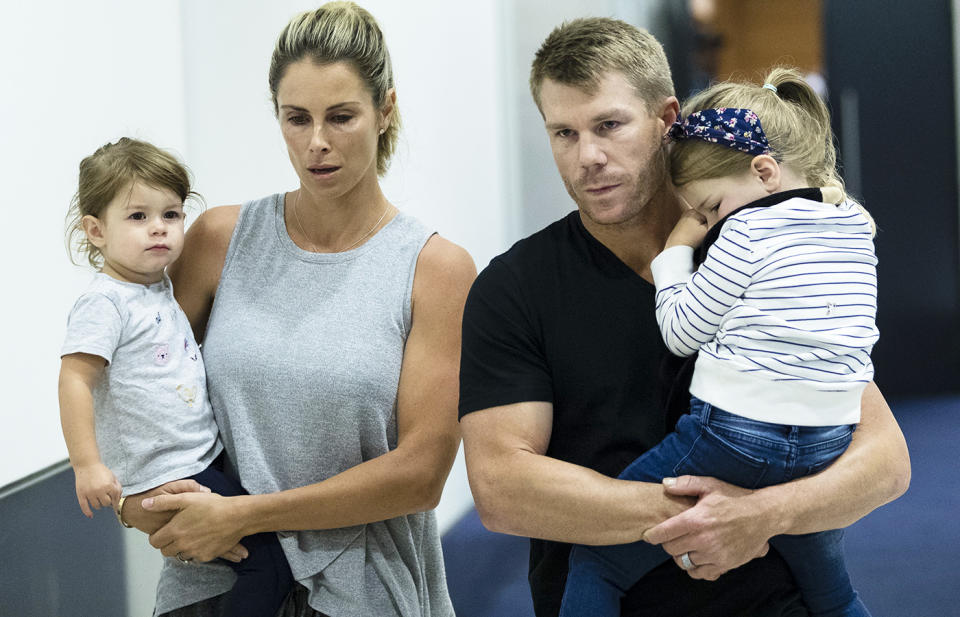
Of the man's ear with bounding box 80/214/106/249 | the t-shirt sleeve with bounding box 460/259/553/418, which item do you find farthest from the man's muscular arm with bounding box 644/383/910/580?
the man's ear with bounding box 80/214/106/249

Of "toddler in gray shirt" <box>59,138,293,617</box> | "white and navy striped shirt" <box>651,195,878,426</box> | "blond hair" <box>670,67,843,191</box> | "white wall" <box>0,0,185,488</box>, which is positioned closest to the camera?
"white and navy striped shirt" <box>651,195,878,426</box>

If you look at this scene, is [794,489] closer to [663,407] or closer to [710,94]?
[663,407]

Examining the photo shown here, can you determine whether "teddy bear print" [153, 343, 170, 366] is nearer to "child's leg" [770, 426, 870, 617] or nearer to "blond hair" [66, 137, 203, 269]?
"blond hair" [66, 137, 203, 269]

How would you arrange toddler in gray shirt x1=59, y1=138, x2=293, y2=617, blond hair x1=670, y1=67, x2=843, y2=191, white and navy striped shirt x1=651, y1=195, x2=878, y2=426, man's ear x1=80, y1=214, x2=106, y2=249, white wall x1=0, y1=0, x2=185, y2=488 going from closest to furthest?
white and navy striped shirt x1=651, y1=195, x2=878, y2=426
blond hair x1=670, y1=67, x2=843, y2=191
toddler in gray shirt x1=59, y1=138, x2=293, y2=617
man's ear x1=80, y1=214, x2=106, y2=249
white wall x1=0, y1=0, x2=185, y2=488

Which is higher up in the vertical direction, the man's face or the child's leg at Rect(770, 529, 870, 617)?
the man's face

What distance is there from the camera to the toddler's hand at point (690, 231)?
1451 mm

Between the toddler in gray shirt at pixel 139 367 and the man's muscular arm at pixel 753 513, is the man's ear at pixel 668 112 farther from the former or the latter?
the toddler in gray shirt at pixel 139 367

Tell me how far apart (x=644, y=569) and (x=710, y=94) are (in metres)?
0.73

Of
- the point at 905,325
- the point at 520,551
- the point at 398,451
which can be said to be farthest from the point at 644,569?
the point at 905,325

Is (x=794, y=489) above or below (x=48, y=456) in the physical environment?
above

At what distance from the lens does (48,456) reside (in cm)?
231

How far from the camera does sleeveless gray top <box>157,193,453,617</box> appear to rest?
1.60m

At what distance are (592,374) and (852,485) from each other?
403mm

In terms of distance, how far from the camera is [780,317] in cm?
132
